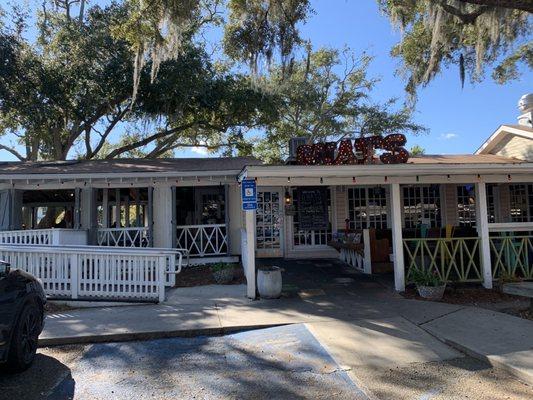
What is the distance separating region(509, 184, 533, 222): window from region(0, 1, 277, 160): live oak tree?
29.7 ft

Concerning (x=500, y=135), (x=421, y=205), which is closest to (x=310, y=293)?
(x=421, y=205)

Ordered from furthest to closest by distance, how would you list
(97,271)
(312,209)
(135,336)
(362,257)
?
(312,209), (362,257), (97,271), (135,336)

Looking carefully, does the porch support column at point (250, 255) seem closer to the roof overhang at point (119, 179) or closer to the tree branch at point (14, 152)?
the roof overhang at point (119, 179)

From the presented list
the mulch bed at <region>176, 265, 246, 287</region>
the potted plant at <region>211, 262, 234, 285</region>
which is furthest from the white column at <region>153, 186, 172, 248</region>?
the potted plant at <region>211, 262, 234, 285</region>

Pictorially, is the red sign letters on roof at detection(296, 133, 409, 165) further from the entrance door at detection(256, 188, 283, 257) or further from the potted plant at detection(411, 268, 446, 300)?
the entrance door at detection(256, 188, 283, 257)

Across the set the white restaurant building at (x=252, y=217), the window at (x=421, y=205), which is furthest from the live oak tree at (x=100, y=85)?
the window at (x=421, y=205)

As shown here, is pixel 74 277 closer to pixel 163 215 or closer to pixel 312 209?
pixel 163 215

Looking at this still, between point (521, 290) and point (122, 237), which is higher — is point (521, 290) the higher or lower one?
the lower one

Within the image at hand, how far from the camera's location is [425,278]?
27.9ft

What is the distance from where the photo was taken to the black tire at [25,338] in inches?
185

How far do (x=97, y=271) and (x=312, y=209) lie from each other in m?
7.49

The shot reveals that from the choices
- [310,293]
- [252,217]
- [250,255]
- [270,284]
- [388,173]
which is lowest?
[310,293]

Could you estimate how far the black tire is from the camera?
4688 millimetres

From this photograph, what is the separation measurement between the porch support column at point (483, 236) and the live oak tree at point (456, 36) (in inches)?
144
